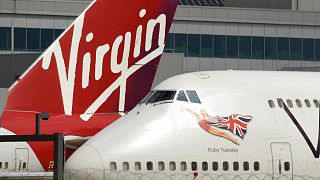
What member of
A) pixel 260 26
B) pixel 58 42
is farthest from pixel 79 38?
pixel 260 26

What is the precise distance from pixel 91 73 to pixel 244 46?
41.5 m

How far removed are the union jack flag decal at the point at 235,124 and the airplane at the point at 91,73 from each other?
7.80 meters

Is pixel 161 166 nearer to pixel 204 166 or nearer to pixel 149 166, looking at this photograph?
pixel 149 166

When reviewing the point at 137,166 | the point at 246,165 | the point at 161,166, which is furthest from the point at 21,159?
the point at 246,165

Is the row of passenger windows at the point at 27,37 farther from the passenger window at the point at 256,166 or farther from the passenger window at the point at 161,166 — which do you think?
the passenger window at the point at 256,166

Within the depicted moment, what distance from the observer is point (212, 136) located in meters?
32.4

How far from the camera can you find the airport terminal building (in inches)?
2958

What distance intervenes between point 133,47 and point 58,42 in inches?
130

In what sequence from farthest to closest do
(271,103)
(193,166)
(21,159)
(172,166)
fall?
1. (21,159)
2. (271,103)
3. (193,166)
4. (172,166)

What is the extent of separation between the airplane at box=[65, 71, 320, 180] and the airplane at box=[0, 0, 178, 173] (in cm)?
654

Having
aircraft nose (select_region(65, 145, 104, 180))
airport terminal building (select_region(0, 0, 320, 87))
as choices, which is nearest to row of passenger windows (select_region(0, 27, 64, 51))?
airport terminal building (select_region(0, 0, 320, 87))

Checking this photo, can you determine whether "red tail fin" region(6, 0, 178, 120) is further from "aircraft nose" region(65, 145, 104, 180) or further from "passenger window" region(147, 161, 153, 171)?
"passenger window" region(147, 161, 153, 171)

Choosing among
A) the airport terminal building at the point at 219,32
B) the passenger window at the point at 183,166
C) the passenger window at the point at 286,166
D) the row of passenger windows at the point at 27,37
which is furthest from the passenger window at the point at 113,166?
the row of passenger windows at the point at 27,37

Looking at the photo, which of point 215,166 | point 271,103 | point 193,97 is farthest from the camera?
point 271,103
